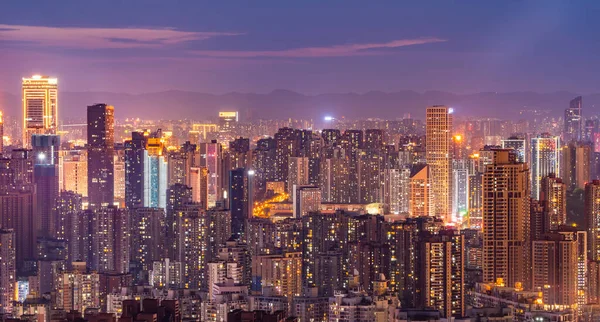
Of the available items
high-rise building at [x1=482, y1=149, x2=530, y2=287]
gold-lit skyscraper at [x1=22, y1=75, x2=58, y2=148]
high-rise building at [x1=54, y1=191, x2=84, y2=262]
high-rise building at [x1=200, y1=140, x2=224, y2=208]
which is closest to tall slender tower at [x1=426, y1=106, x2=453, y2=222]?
high-rise building at [x1=482, y1=149, x2=530, y2=287]

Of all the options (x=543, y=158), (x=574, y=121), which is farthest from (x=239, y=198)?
(x=574, y=121)

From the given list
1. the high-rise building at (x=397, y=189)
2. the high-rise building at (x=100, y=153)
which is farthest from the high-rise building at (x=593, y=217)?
the high-rise building at (x=100, y=153)

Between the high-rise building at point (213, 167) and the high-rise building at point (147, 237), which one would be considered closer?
the high-rise building at point (147, 237)

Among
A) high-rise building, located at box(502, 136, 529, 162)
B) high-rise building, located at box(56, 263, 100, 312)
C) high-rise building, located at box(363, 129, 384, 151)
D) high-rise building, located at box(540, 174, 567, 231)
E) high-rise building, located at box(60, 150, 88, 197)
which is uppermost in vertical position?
high-rise building, located at box(363, 129, 384, 151)

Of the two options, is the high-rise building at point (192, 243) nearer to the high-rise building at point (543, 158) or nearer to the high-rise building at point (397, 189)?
the high-rise building at point (397, 189)

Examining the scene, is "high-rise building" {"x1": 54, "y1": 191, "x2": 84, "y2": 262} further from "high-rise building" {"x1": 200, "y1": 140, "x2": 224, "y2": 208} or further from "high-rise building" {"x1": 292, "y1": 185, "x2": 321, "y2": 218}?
"high-rise building" {"x1": 292, "y1": 185, "x2": 321, "y2": 218}

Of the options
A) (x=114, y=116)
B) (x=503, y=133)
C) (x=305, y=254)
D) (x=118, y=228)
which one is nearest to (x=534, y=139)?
(x=503, y=133)
